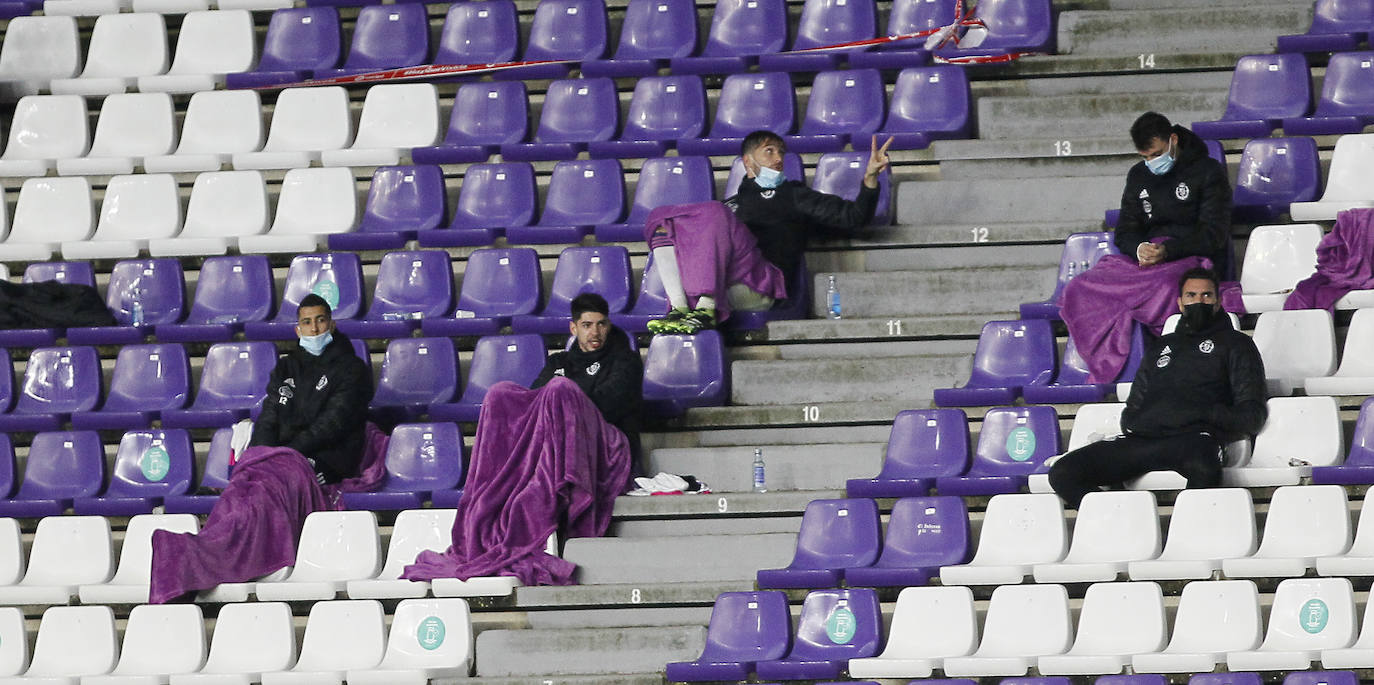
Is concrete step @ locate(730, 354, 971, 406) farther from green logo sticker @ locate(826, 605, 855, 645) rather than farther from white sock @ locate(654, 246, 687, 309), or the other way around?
green logo sticker @ locate(826, 605, 855, 645)

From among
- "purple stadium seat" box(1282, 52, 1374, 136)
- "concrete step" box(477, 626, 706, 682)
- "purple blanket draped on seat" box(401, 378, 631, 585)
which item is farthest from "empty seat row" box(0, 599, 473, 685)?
"purple stadium seat" box(1282, 52, 1374, 136)

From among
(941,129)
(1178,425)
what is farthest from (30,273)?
(1178,425)

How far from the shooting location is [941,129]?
10047mm

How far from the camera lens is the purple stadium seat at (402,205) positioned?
1014 centimetres

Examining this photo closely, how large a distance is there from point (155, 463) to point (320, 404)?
2.72ft

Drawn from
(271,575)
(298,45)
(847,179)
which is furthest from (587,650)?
(298,45)

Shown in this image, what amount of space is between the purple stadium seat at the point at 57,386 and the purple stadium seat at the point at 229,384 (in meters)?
0.44

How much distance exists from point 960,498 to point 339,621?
221 cm

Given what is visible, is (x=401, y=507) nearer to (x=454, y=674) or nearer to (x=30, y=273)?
(x=454, y=674)

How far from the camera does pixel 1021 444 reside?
831 centimetres

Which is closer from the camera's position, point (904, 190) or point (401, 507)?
point (401, 507)

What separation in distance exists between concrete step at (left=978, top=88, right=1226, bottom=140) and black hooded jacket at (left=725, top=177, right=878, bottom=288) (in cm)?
→ 92

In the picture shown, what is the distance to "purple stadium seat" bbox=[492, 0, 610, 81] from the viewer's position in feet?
35.8

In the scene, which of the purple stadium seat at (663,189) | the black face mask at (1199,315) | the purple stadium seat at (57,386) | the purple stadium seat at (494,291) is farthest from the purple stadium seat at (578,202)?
the black face mask at (1199,315)
